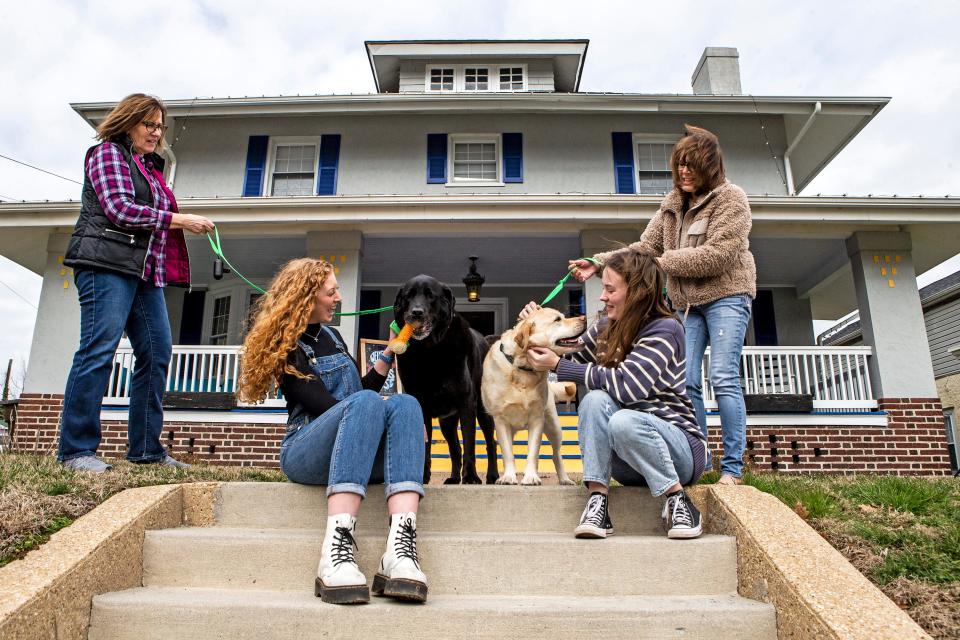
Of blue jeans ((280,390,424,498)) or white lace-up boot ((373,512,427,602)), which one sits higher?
blue jeans ((280,390,424,498))

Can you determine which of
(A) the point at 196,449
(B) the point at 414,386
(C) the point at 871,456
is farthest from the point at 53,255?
(C) the point at 871,456

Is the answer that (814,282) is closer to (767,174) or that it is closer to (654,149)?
(767,174)

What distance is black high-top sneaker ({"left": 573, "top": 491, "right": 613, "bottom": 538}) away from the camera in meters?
2.34

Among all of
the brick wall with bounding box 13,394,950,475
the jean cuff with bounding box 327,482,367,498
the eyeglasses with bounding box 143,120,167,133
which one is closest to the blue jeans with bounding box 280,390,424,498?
the jean cuff with bounding box 327,482,367,498

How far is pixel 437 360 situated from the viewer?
133 inches

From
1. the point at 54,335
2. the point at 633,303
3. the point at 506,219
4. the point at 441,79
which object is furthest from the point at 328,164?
the point at 633,303

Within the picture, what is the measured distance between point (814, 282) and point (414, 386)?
907cm

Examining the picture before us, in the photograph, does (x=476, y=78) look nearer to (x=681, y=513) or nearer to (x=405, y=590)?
(x=681, y=513)

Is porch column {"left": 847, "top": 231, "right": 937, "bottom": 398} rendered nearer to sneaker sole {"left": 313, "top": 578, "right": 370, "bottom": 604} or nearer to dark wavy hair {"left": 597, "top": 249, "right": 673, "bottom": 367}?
dark wavy hair {"left": 597, "top": 249, "right": 673, "bottom": 367}

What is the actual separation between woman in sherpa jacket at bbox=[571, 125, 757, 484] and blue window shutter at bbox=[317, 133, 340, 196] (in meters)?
7.87

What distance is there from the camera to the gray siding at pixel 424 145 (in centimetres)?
1063

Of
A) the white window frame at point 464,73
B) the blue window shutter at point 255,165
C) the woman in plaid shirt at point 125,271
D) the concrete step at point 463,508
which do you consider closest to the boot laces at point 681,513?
the concrete step at point 463,508

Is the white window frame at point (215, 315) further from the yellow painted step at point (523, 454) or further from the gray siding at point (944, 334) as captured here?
the gray siding at point (944, 334)

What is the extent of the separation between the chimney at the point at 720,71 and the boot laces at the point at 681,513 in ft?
37.5
